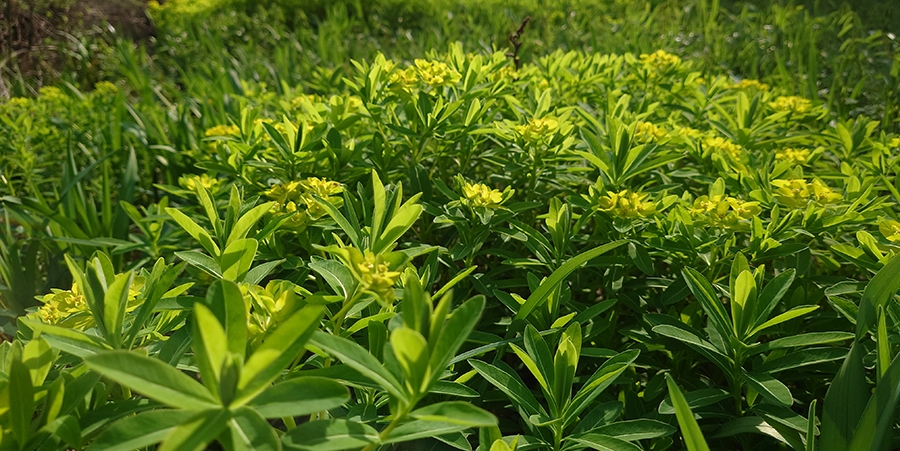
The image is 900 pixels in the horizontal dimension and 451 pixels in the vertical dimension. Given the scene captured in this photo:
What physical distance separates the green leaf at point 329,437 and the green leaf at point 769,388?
0.68 metres

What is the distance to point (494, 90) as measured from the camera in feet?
5.85

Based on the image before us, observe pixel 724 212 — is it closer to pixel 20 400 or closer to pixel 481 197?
pixel 481 197

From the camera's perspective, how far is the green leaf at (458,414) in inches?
24.2

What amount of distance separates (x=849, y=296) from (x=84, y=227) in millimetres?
2303

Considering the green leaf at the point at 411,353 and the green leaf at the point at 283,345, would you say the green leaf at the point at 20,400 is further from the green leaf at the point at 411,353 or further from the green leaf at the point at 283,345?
the green leaf at the point at 411,353

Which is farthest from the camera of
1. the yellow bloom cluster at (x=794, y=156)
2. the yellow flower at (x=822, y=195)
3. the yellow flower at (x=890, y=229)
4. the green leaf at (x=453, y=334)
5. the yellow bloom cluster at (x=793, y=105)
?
the yellow bloom cluster at (x=793, y=105)

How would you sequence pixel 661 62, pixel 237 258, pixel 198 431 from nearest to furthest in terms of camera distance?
pixel 198 431
pixel 237 258
pixel 661 62

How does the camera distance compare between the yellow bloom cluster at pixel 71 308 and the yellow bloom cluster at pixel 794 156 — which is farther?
the yellow bloom cluster at pixel 794 156

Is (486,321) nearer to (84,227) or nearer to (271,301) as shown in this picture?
(271,301)

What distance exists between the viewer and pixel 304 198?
1223 millimetres

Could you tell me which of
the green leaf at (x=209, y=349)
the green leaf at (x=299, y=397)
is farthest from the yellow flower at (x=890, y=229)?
the green leaf at (x=209, y=349)

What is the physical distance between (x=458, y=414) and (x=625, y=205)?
778 mm

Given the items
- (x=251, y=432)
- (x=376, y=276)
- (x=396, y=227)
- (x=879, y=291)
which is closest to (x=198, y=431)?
Result: (x=251, y=432)

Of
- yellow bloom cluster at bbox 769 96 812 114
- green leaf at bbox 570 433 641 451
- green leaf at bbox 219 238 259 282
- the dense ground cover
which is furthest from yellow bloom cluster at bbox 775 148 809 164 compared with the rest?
green leaf at bbox 219 238 259 282
